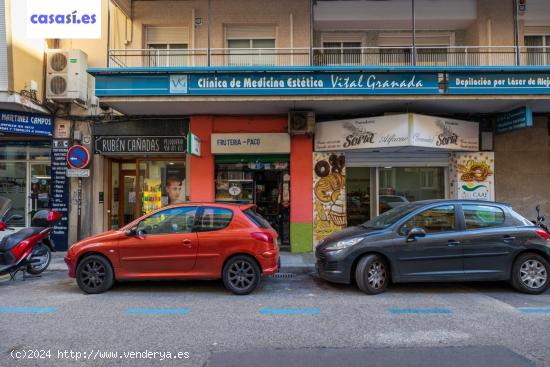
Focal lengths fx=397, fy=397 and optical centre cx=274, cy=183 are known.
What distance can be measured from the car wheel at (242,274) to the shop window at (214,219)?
2.10 feet

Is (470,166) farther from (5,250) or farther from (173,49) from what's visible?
(5,250)

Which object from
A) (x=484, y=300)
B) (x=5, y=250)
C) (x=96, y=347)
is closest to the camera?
(x=96, y=347)

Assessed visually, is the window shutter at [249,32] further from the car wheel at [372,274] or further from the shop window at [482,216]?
the car wheel at [372,274]

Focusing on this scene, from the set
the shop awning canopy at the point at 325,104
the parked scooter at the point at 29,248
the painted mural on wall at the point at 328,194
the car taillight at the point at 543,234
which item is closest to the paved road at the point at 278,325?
the parked scooter at the point at 29,248

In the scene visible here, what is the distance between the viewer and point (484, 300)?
6410 millimetres

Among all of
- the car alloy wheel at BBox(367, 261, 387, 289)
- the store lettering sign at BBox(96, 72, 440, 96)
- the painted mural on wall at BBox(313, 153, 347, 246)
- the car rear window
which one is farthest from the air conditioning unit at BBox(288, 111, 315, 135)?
the car alloy wheel at BBox(367, 261, 387, 289)

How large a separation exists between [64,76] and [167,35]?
3111 millimetres

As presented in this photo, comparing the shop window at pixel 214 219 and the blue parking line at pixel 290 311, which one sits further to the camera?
the shop window at pixel 214 219

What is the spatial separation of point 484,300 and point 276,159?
6.73m

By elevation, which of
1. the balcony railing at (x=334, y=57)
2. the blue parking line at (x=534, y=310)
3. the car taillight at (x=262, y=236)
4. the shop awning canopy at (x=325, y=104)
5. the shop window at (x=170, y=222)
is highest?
the balcony railing at (x=334, y=57)

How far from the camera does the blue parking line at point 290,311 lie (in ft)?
18.8

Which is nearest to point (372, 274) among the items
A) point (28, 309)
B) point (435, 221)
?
point (435, 221)

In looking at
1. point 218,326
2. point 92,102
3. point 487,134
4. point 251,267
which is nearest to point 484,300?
point 251,267

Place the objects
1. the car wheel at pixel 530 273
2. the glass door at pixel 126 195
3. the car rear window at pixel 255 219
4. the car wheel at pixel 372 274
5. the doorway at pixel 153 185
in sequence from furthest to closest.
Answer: the glass door at pixel 126 195 → the doorway at pixel 153 185 → the car rear window at pixel 255 219 → the car wheel at pixel 530 273 → the car wheel at pixel 372 274
